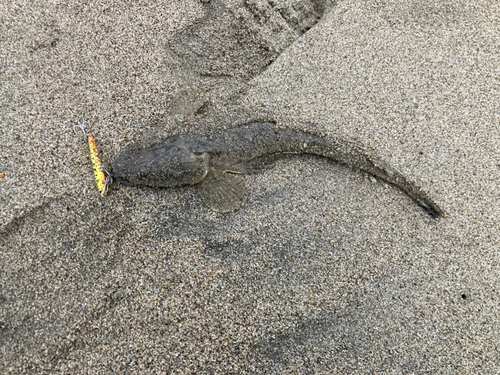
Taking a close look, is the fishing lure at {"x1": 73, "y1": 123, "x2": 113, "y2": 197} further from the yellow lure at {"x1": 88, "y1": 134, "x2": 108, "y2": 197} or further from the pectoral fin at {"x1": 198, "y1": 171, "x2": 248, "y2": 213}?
the pectoral fin at {"x1": 198, "y1": 171, "x2": 248, "y2": 213}

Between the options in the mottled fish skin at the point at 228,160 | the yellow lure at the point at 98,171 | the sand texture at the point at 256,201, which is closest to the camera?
the sand texture at the point at 256,201

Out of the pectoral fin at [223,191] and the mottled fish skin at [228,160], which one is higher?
the mottled fish skin at [228,160]

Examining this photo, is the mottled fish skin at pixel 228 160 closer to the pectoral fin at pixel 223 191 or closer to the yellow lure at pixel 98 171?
the pectoral fin at pixel 223 191

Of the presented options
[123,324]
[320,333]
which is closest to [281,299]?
[320,333]

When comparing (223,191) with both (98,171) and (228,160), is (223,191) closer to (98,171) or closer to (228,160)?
(228,160)

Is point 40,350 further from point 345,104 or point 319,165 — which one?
point 345,104

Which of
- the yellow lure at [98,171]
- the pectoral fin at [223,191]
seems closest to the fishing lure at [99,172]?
the yellow lure at [98,171]

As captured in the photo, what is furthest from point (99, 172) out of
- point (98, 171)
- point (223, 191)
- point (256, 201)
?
point (256, 201)
